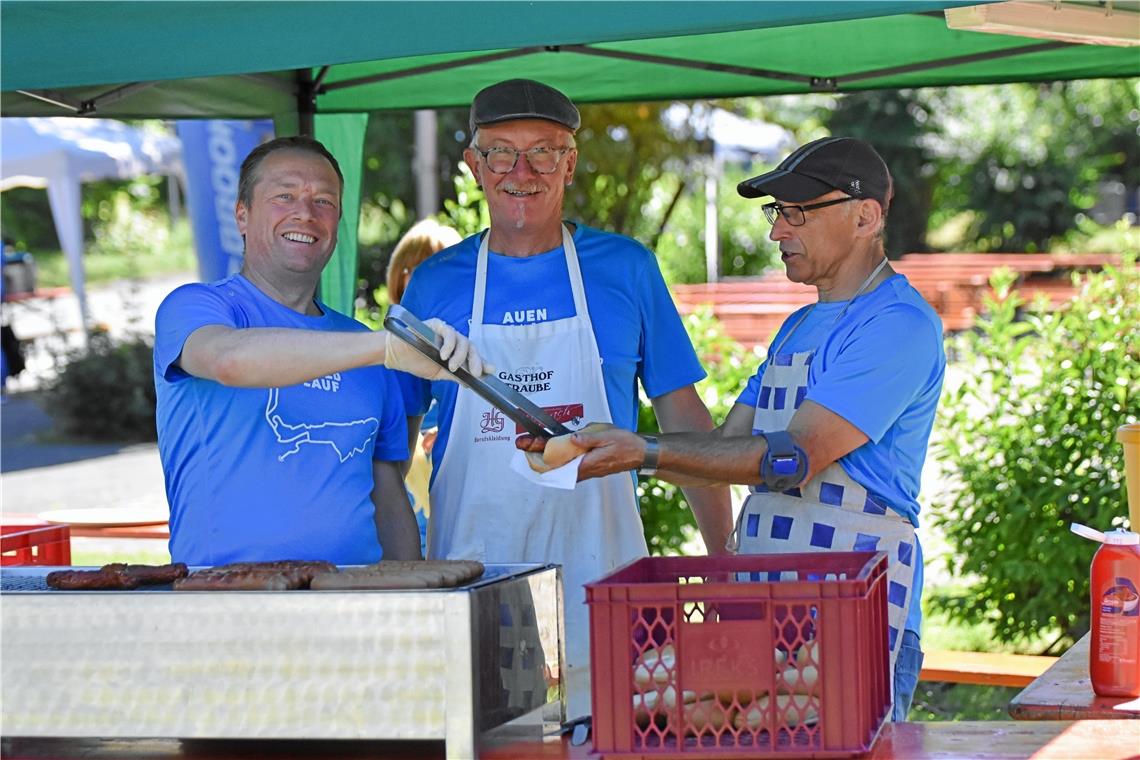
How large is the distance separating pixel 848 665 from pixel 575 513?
1.09m

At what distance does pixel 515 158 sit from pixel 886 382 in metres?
0.88

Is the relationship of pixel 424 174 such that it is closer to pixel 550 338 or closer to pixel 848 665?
pixel 550 338

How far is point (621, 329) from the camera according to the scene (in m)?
2.87

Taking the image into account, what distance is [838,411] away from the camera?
7.73 feet

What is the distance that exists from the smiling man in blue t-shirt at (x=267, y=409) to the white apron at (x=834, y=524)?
721mm

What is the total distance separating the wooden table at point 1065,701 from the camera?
2350mm

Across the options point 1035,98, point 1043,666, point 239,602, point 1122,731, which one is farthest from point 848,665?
point 1035,98

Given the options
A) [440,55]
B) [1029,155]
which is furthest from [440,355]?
[1029,155]

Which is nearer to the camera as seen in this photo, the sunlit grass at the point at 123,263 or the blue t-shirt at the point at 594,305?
the blue t-shirt at the point at 594,305

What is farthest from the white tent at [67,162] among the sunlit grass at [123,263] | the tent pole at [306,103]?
the sunlit grass at [123,263]

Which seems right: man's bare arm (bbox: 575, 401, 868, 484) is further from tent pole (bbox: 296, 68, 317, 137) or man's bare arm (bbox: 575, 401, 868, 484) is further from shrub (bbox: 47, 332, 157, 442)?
shrub (bbox: 47, 332, 157, 442)

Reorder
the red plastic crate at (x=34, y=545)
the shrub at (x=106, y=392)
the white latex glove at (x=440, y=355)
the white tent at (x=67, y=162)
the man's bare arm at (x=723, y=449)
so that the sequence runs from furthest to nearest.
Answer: the white tent at (x=67, y=162)
the shrub at (x=106, y=392)
the red plastic crate at (x=34, y=545)
the man's bare arm at (x=723, y=449)
the white latex glove at (x=440, y=355)

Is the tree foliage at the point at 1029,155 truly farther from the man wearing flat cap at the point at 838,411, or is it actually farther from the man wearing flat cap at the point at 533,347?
the man wearing flat cap at the point at 838,411

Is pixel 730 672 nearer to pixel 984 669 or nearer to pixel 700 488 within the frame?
pixel 700 488
